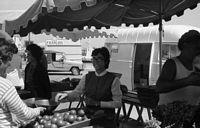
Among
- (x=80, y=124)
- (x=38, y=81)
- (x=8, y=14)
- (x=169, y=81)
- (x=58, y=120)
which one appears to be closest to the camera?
(x=169, y=81)

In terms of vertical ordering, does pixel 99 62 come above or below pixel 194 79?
above

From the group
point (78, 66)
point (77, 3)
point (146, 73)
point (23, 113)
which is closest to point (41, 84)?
point (77, 3)

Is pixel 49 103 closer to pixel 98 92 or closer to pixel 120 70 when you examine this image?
pixel 98 92

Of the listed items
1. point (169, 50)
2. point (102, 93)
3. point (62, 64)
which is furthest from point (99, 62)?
point (62, 64)

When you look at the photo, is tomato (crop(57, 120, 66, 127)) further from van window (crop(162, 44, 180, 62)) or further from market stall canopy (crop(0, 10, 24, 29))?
van window (crop(162, 44, 180, 62))

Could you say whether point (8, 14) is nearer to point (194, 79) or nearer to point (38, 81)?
point (38, 81)

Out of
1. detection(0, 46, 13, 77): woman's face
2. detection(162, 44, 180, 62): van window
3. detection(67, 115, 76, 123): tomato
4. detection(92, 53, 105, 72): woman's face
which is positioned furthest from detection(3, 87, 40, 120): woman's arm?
detection(162, 44, 180, 62): van window

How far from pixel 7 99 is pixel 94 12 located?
3.35m

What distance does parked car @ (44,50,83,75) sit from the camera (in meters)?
24.0

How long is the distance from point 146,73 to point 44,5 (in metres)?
9.66

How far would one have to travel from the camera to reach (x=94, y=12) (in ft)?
17.8

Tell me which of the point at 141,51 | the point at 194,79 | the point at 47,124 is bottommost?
the point at 47,124

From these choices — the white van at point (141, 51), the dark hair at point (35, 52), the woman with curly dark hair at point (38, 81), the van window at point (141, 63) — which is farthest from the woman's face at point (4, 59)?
the van window at point (141, 63)

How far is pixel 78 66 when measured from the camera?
24.3 metres
